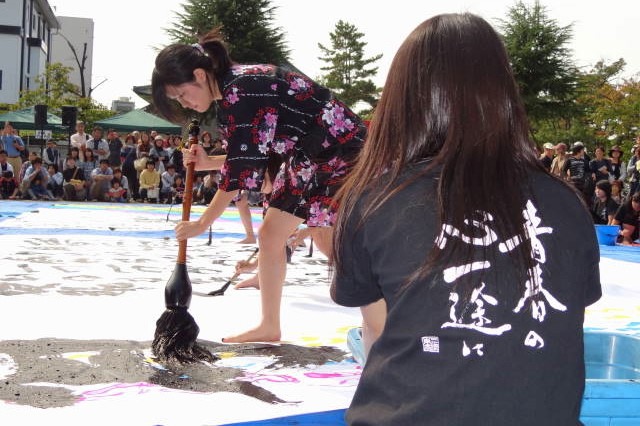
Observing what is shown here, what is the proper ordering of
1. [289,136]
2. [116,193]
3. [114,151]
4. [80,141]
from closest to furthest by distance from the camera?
[289,136]
[116,193]
[80,141]
[114,151]

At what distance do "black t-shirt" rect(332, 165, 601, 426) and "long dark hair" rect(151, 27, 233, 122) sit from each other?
1829 mm

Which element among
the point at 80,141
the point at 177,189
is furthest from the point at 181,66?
the point at 80,141

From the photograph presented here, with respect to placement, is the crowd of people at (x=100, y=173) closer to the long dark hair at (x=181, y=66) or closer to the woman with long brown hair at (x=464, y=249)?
the long dark hair at (x=181, y=66)

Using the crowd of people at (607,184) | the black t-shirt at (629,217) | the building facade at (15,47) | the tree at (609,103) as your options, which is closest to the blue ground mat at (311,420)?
the crowd of people at (607,184)

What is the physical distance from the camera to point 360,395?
3.75 ft

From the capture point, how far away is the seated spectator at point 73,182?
13609mm

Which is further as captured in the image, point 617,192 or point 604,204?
point 617,192

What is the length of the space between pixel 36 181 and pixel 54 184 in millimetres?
398

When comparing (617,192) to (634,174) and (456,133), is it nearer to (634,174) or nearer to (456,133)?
(634,174)

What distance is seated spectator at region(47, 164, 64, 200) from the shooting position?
13781mm

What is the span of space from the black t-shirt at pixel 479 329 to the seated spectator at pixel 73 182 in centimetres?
1323

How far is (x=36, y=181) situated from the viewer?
13516 millimetres

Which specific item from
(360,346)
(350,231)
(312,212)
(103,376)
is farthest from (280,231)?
(350,231)

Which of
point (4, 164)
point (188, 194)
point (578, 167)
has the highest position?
point (578, 167)
